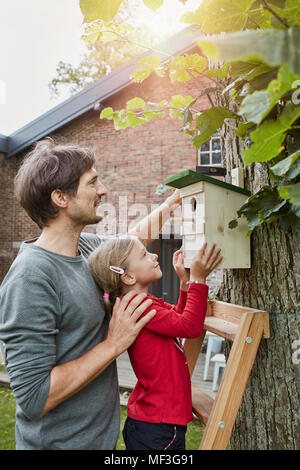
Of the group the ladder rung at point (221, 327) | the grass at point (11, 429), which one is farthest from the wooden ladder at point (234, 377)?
the grass at point (11, 429)

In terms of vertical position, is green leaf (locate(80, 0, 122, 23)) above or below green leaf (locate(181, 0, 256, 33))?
above

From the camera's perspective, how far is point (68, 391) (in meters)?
1.40

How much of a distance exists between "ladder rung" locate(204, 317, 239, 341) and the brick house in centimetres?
580

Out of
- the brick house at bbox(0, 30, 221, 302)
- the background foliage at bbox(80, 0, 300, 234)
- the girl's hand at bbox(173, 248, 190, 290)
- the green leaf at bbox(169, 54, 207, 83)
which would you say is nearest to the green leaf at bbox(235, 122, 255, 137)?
the background foliage at bbox(80, 0, 300, 234)

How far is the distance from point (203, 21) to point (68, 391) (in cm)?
128

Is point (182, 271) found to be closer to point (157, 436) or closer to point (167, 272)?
point (157, 436)

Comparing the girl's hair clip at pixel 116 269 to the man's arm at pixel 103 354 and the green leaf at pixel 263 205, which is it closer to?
the man's arm at pixel 103 354

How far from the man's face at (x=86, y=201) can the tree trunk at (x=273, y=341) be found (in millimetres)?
698

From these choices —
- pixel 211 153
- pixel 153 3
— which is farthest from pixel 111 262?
pixel 211 153

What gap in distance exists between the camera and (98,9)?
3.57 ft

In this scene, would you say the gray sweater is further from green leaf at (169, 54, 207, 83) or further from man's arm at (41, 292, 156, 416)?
green leaf at (169, 54, 207, 83)

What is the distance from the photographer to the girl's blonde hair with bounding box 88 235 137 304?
1.65 metres

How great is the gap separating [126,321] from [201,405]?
52 centimetres
